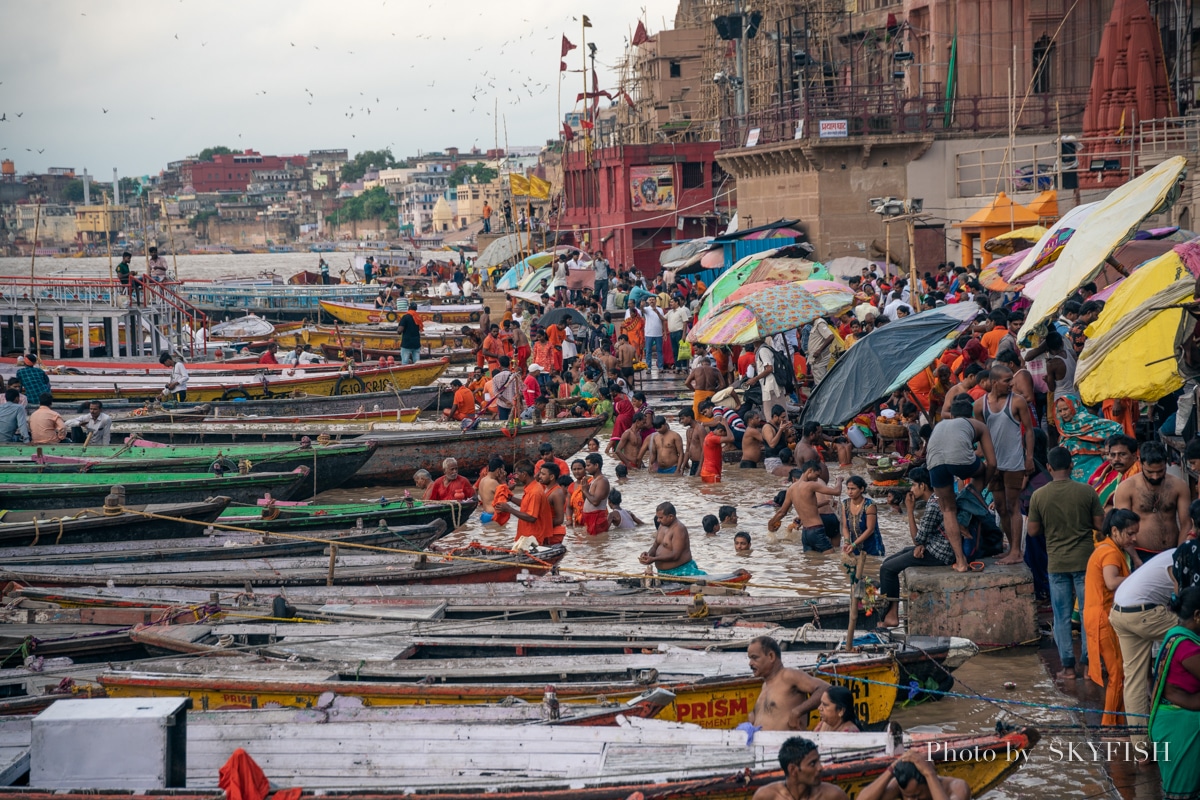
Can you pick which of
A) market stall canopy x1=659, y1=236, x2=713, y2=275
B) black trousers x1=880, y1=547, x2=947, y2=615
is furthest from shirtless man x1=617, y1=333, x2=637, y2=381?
black trousers x1=880, y1=547, x2=947, y2=615

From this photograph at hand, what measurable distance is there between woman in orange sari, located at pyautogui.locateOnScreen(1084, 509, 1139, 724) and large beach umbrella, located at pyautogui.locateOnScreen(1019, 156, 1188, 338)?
2.62 meters

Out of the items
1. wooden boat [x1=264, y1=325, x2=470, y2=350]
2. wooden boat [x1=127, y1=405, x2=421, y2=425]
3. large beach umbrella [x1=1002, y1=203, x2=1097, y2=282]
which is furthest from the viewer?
wooden boat [x1=264, y1=325, x2=470, y2=350]

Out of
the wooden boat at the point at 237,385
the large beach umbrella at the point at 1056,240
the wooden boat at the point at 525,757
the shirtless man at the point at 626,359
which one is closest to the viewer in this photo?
the wooden boat at the point at 525,757

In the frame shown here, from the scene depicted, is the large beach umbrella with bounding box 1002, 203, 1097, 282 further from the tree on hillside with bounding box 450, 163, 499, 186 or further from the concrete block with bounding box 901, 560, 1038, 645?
the tree on hillside with bounding box 450, 163, 499, 186

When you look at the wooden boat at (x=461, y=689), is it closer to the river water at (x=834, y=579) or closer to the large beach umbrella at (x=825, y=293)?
the river water at (x=834, y=579)

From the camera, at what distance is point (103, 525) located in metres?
12.9

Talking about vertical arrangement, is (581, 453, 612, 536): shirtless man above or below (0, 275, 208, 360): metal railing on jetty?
below

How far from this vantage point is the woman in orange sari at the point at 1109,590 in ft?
23.9

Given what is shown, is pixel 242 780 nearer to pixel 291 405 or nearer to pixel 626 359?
pixel 291 405

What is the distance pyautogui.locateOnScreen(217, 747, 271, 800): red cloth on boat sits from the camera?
19.7ft

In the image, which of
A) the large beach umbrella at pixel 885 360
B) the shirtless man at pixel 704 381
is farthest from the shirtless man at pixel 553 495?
the shirtless man at pixel 704 381

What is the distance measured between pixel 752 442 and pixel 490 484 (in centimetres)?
384

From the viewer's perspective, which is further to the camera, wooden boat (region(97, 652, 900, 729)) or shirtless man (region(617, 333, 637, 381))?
shirtless man (region(617, 333, 637, 381))

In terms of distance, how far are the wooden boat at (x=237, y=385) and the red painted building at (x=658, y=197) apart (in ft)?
60.1
